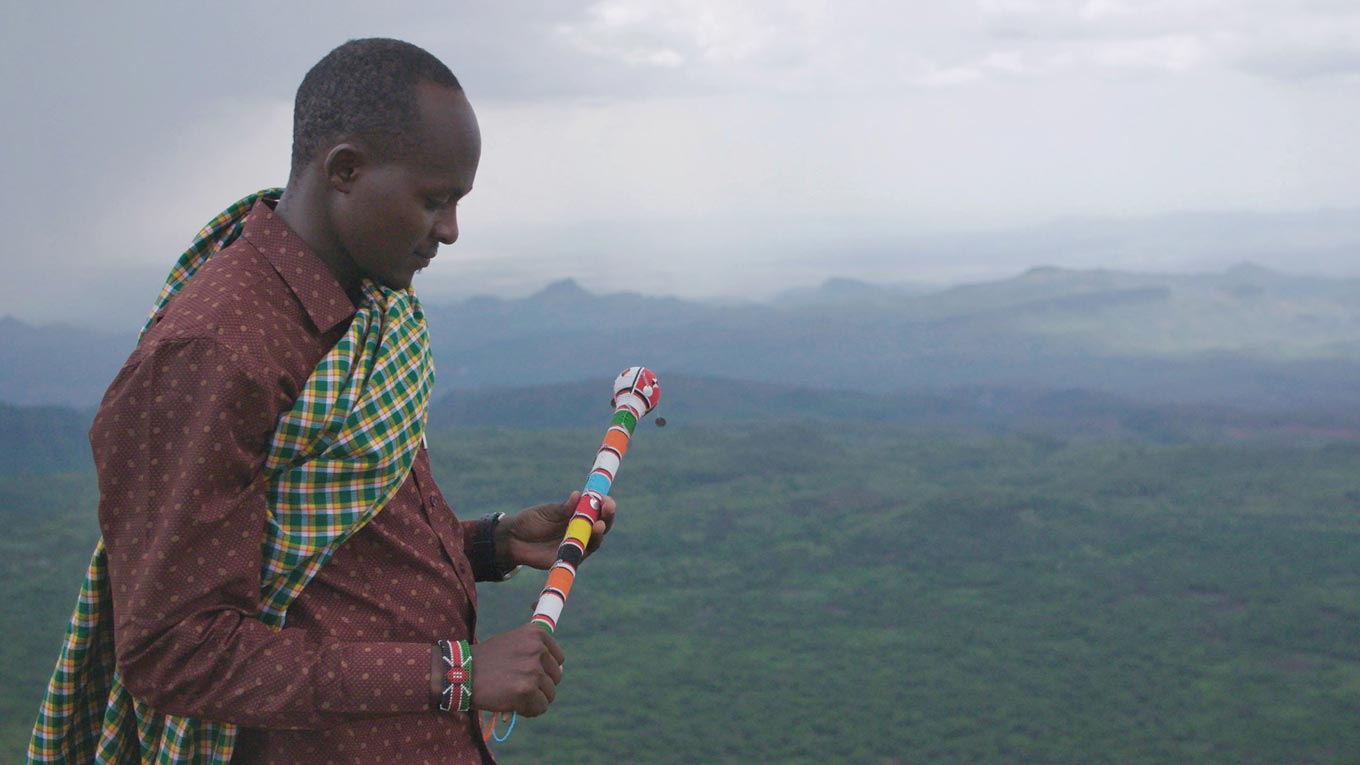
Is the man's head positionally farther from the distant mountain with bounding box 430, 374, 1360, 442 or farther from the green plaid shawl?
the distant mountain with bounding box 430, 374, 1360, 442

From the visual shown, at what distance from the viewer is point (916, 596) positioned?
12805mm

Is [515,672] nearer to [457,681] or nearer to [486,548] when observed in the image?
[457,681]

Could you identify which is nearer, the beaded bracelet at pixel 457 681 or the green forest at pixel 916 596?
the beaded bracelet at pixel 457 681

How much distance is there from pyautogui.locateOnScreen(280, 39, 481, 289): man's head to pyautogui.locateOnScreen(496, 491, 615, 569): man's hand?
0.49 m

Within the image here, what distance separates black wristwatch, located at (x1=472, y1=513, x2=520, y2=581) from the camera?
6.11 feet

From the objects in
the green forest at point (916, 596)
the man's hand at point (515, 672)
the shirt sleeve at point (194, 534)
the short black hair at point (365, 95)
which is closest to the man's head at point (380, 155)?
the short black hair at point (365, 95)

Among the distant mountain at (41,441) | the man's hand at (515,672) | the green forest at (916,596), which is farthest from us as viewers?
the distant mountain at (41,441)

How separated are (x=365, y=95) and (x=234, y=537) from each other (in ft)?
1.49

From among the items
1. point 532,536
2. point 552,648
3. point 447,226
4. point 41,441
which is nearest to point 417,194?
point 447,226

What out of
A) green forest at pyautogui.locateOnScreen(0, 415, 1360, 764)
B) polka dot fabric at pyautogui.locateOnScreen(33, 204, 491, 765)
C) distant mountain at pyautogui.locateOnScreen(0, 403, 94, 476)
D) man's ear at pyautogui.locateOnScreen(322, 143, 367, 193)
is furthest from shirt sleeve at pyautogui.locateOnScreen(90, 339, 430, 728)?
distant mountain at pyautogui.locateOnScreen(0, 403, 94, 476)

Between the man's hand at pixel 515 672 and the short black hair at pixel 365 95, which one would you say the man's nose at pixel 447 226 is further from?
the man's hand at pixel 515 672

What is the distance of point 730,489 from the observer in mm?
17016

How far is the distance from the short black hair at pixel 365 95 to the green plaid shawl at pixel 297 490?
0.17 metres

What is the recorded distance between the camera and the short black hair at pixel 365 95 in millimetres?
1386
